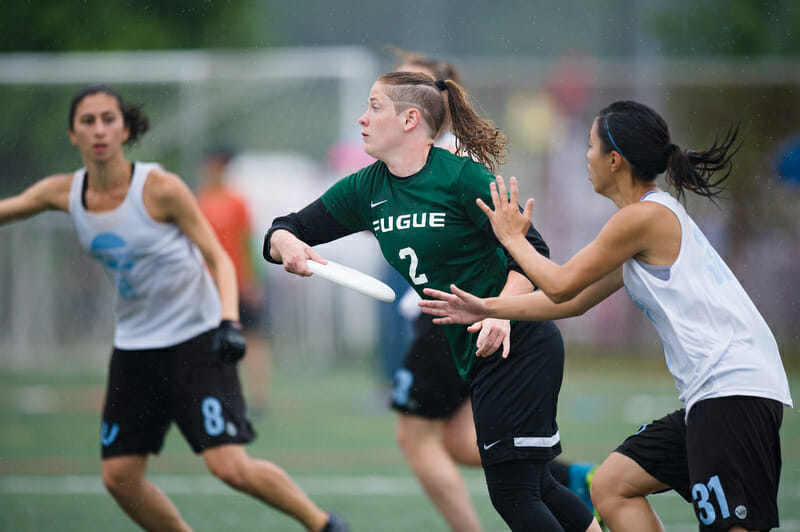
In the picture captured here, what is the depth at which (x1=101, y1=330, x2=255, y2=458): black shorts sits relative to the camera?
4406 millimetres

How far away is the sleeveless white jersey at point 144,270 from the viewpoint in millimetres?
4516

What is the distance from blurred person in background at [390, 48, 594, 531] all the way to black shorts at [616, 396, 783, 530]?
1391 millimetres

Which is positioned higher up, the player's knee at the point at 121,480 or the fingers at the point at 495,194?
the fingers at the point at 495,194

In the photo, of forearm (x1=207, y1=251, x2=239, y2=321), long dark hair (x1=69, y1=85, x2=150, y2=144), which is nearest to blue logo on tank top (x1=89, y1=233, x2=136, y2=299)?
forearm (x1=207, y1=251, x2=239, y2=321)

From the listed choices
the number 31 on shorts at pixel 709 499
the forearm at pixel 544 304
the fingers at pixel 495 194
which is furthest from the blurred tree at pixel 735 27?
the number 31 on shorts at pixel 709 499

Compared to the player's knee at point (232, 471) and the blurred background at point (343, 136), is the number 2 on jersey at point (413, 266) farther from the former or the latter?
the blurred background at point (343, 136)

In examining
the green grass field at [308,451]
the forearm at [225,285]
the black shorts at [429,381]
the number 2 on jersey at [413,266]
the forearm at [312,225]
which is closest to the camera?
the number 2 on jersey at [413,266]

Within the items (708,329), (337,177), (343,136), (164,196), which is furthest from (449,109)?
(343,136)

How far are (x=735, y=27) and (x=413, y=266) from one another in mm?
12393

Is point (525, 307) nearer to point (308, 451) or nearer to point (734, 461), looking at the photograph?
point (734, 461)

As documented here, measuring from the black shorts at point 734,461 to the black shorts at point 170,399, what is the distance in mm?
2016

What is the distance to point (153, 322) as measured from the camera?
4.58m

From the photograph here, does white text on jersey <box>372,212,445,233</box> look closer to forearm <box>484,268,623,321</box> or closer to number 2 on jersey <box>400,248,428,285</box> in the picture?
number 2 on jersey <box>400,248,428,285</box>

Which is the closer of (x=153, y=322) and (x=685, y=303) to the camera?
(x=685, y=303)
